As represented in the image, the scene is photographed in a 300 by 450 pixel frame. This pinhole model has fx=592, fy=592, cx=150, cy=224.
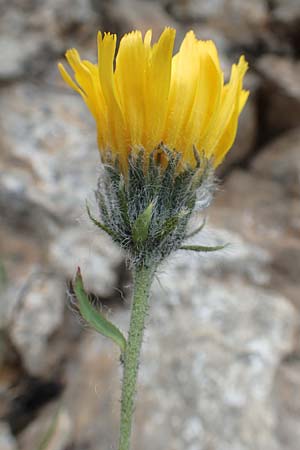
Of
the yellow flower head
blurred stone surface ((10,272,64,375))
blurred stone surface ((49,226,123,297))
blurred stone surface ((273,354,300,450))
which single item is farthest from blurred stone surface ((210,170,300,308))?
the yellow flower head

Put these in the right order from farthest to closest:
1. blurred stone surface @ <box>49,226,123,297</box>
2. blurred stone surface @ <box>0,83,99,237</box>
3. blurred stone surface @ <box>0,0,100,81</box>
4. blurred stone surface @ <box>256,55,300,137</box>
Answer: blurred stone surface @ <box>256,55,300,137</box>
blurred stone surface @ <box>0,0,100,81</box>
blurred stone surface @ <box>0,83,99,237</box>
blurred stone surface @ <box>49,226,123,297</box>

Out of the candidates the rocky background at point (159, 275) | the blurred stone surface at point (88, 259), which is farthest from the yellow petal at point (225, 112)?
the blurred stone surface at point (88, 259)

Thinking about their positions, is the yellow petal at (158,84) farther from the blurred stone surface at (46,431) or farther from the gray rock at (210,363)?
the blurred stone surface at (46,431)

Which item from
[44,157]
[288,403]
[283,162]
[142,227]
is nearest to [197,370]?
[288,403]

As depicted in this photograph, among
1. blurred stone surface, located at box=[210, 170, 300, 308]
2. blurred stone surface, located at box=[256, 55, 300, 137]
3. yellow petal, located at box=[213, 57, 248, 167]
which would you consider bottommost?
blurred stone surface, located at box=[210, 170, 300, 308]

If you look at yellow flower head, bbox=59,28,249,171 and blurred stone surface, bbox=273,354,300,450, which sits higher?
yellow flower head, bbox=59,28,249,171

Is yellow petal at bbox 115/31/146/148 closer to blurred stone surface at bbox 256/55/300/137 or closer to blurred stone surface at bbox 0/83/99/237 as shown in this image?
blurred stone surface at bbox 0/83/99/237

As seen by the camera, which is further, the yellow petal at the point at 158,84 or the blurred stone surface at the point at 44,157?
the blurred stone surface at the point at 44,157
